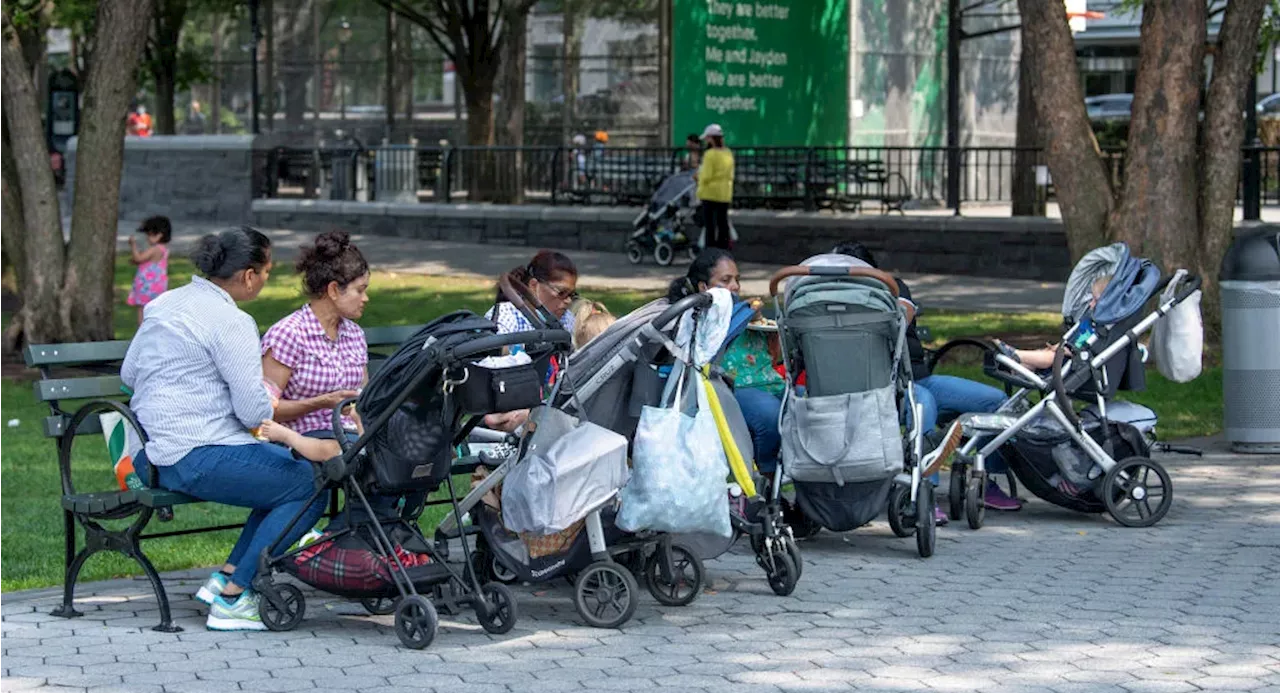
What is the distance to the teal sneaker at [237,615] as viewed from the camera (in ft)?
22.4

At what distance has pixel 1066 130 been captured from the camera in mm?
14000

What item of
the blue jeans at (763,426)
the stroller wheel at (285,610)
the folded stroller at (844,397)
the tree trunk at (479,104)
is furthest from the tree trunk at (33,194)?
the tree trunk at (479,104)

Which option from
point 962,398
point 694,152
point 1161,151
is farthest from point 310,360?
point 694,152

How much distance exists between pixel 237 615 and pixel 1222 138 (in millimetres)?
9575

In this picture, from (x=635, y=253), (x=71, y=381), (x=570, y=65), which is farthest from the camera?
(x=570, y=65)

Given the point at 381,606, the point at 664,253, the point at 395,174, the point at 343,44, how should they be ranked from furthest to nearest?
the point at 343,44 → the point at 395,174 → the point at 664,253 → the point at 381,606

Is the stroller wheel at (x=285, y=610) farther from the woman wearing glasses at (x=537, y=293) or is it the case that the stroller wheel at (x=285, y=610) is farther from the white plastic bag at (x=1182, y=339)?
the white plastic bag at (x=1182, y=339)

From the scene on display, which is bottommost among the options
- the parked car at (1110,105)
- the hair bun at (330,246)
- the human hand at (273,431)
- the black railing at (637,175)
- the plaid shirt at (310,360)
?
the human hand at (273,431)

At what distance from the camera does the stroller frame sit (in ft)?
28.4

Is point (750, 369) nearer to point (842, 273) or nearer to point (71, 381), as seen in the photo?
point (842, 273)

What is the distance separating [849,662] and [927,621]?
0.68 meters

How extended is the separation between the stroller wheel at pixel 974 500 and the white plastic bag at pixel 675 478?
80.3 inches

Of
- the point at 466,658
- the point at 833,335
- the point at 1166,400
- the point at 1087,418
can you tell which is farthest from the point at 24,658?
the point at 1166,400

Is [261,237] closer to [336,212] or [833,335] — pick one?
[833,335]
